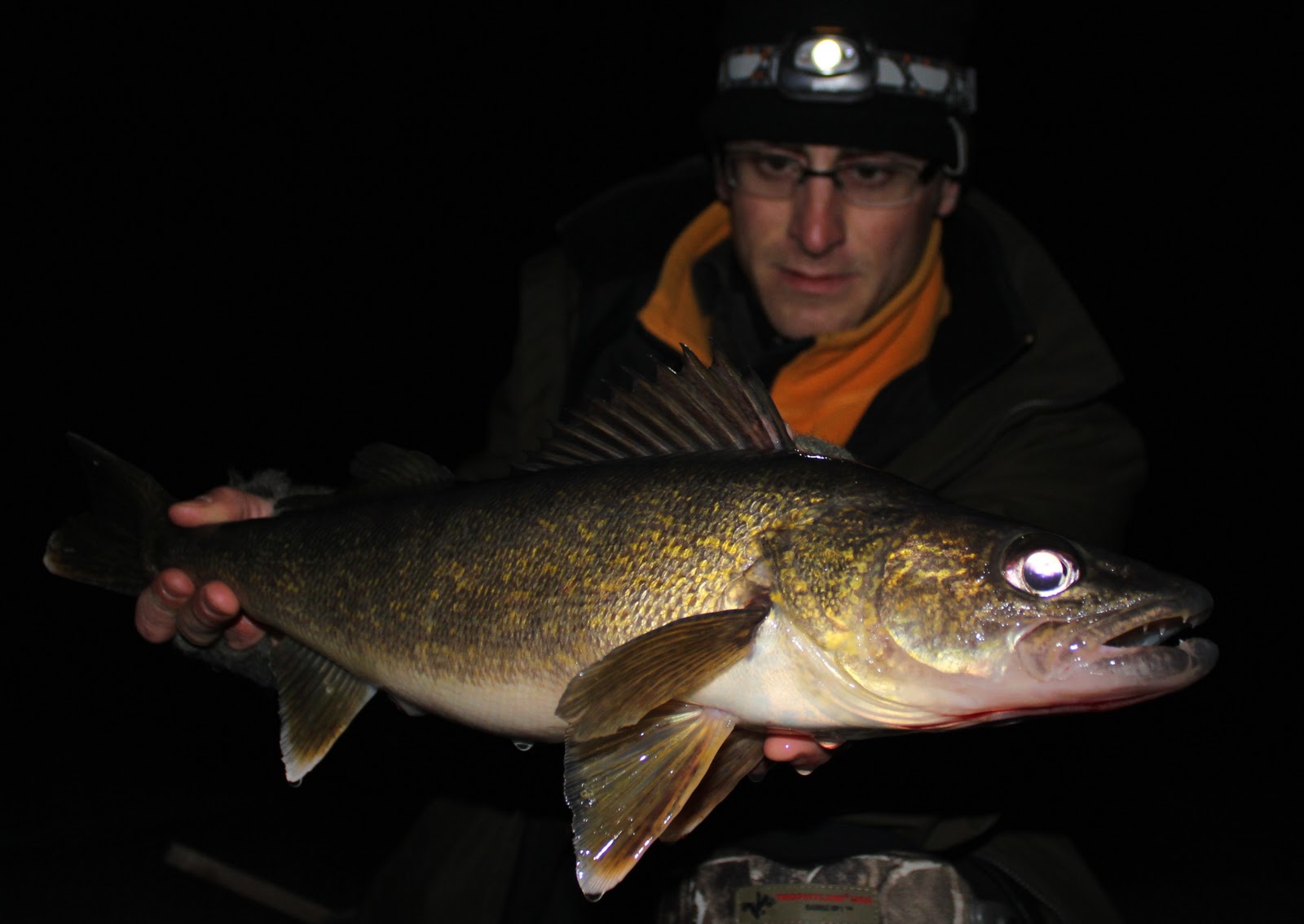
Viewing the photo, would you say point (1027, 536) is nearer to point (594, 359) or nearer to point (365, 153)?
point (594, 359)

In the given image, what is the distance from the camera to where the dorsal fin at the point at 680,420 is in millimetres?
1704

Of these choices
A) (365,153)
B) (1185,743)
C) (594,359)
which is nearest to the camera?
(594,359)

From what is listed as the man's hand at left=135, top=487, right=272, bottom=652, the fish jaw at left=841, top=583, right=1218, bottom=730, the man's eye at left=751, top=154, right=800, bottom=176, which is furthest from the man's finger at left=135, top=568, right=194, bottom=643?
the man's eye at left=751, top=154, right=800, bottom=176

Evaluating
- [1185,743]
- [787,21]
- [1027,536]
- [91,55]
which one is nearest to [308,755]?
[1027,536]

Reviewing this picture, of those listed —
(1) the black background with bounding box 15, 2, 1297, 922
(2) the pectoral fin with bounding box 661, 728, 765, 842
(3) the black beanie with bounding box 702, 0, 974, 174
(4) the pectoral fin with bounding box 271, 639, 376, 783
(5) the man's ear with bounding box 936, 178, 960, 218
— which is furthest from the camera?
(1) the black background with bounding box 15, 2, 1297, 922

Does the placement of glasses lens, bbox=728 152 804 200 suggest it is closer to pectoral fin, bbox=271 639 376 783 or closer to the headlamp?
the headlamp

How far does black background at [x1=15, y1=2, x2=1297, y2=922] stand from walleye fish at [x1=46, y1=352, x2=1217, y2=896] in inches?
36.9

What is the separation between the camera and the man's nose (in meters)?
2.70

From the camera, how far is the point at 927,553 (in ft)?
4.81

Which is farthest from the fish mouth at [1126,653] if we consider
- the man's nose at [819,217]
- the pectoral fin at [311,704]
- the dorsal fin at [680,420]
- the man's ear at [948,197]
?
the man's ear at [948,197]

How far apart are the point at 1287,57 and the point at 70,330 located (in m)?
21.6

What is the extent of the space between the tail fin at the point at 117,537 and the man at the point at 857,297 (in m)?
0.08

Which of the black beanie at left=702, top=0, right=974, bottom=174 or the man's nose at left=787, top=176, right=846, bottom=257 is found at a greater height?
the black beanie at left=702, top=0, right=974, bottom=174

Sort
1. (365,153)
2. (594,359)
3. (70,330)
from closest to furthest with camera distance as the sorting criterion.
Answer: (594,359)
(70,330)
(365,153)
